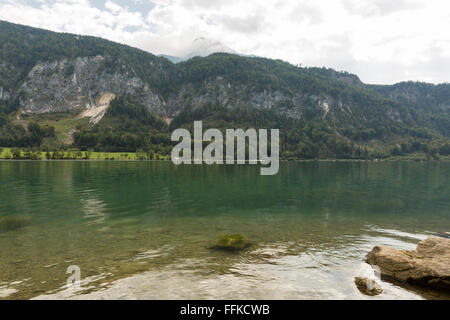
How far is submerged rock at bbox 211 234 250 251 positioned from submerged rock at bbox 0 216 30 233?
21.9 meters

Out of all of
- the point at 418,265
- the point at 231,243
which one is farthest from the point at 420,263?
the point at 231,243

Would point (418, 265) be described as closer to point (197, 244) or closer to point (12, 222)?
point (197, 244)

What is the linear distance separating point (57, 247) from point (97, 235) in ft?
14.8

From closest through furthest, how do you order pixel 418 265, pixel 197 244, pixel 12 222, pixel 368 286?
pixel 368 286 < pixel 418 265 < pixel 197 244 < pixel 12 222

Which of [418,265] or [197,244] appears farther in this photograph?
[197,244]

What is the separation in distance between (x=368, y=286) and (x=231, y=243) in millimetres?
11211

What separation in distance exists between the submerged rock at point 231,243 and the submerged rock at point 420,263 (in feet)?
31.2

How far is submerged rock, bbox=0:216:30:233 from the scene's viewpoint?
3018 centimetres

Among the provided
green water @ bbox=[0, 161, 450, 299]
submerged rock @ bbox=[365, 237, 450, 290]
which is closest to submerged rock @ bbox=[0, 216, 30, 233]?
green water @ bbox=[0, 161, 450, 299]

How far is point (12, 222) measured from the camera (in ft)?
108

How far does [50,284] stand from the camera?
1595cm

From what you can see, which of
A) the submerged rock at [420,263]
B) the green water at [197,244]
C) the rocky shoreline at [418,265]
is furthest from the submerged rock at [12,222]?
the submerged rock at [420,263]
